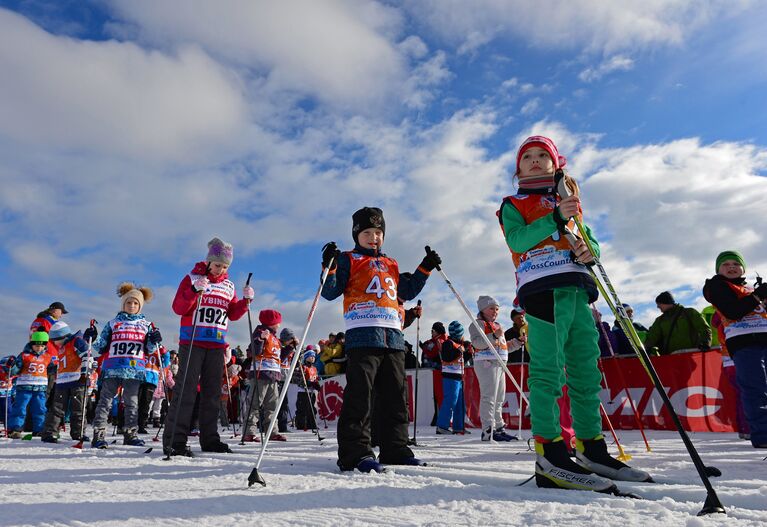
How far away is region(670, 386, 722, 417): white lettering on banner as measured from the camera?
8.85m

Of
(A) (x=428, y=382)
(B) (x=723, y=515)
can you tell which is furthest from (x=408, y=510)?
(A) (x=428, y=382)

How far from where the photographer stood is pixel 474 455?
5246mm

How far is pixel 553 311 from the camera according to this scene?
11.5ft

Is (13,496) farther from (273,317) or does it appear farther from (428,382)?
(428,382)

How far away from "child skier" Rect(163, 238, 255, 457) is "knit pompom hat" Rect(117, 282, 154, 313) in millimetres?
2345

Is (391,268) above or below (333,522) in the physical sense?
above

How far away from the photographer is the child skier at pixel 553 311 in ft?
10.7

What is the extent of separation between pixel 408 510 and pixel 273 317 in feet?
24.5

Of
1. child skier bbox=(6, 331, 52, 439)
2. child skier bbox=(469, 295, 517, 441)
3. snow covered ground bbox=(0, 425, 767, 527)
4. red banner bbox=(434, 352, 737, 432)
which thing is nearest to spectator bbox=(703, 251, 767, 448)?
snow covered ground bbox=(0, 425, 767, 527)

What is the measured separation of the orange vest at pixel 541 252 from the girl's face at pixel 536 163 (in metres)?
0.18

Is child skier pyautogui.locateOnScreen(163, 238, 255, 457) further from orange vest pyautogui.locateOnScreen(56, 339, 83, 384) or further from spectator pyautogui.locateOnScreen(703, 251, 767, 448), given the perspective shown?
spectator pyautogui.locateOnScreen(703, 251, 767, 448)

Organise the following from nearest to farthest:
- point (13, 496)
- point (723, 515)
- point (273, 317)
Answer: point (723, 515), point (13, 496), point (273, 317)

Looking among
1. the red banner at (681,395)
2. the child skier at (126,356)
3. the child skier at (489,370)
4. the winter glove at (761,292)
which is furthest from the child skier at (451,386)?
the winter glove at (761,292)

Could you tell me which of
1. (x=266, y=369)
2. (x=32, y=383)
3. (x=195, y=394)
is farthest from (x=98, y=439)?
(x=32, y=383)
